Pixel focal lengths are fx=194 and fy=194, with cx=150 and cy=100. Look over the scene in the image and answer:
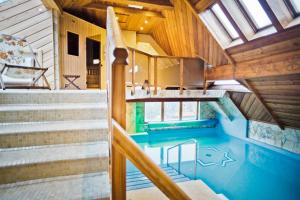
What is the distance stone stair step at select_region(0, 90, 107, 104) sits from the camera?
2270 millimetres

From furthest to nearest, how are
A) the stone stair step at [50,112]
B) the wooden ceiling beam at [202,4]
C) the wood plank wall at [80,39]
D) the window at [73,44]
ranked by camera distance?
the window at [73,44]
the wood plank wall at [80,39]
the wooden ceiling beam at [202,4]
the stone stair step at [50,112]

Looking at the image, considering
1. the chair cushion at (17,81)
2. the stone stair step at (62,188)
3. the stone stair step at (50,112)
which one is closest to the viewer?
the stone stair step at (62,188)

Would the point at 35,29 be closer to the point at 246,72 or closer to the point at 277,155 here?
the point at 246,72

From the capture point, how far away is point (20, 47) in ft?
13.6

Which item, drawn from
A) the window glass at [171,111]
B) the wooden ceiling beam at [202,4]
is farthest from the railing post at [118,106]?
the window glass at [171,111]

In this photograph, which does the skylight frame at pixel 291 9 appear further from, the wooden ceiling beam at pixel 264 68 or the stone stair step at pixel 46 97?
the stone stair step at pixel 46 97

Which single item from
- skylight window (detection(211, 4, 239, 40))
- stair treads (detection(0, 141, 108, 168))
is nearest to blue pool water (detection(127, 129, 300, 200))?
stair treads (detection(0, 141, 108, 168))

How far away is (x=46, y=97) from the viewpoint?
2.39 meters

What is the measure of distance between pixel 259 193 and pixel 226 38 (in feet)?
11.9

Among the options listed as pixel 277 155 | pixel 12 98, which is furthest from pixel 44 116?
pixel 277 155

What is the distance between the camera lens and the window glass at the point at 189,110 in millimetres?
9883

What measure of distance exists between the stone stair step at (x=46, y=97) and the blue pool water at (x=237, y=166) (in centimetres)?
279

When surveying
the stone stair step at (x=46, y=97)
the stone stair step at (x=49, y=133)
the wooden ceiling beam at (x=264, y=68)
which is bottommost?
the stone stair step at (x=49, y=133)

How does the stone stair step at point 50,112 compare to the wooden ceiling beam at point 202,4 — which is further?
the wooden ceiling beam at point 202,4
